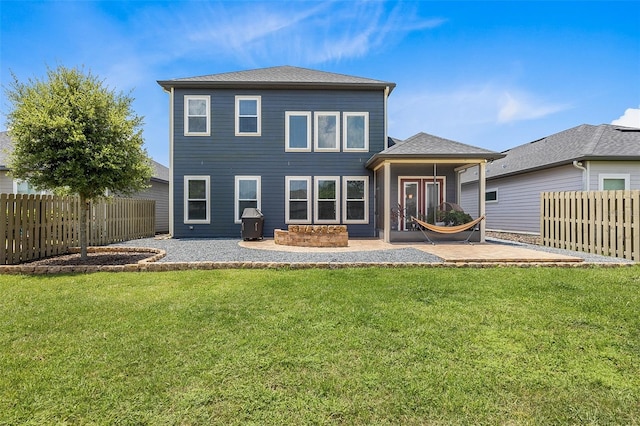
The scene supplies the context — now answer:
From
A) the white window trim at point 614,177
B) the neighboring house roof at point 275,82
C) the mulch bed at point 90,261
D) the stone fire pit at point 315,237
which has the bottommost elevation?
the mulch bed at point 90,261

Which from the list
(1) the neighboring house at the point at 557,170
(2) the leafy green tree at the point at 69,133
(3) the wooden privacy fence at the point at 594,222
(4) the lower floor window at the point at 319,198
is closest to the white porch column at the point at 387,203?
(4) the lower floor window at the point at 319,198

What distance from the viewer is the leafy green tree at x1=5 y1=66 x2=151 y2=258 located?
19.8 ft

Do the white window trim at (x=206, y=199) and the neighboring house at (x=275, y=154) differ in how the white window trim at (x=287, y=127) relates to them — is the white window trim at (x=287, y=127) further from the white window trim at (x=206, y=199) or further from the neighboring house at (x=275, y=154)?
the white window trim at (x=206, y=199)

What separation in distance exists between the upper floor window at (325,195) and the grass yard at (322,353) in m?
7.34

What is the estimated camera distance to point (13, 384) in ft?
7.68

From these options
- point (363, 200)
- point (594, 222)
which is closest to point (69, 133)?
point (363, 200)

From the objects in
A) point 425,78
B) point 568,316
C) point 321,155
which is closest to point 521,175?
point 425,78

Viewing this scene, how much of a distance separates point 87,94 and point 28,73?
1.17m

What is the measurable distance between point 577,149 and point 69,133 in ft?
51.5

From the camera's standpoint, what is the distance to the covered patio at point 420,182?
32.2 ft

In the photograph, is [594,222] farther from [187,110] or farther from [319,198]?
[187,110]

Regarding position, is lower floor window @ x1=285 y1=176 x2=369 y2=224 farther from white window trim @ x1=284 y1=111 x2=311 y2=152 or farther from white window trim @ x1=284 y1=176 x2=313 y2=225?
white window trim @ x1=284 y1=111 x2=311 y2=152

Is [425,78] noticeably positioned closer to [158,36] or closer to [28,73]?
[158,36]

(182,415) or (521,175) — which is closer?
(182,415)
